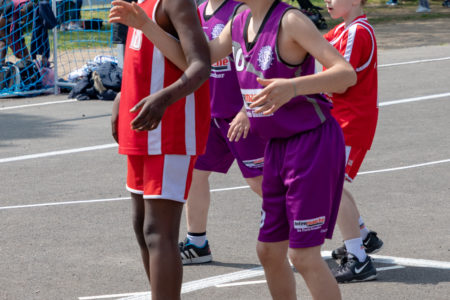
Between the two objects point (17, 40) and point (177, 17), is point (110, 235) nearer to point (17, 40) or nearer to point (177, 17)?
point (177, 17)

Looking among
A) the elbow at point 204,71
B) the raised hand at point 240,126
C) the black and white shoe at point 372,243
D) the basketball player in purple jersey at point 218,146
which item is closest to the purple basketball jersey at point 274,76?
the elbow at point 204,71

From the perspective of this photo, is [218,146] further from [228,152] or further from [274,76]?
[274,76]

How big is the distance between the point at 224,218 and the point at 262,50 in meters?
3.18

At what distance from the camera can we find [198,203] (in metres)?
5.87

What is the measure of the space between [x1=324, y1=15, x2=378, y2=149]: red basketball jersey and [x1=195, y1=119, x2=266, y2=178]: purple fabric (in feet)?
1.80

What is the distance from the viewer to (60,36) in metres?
16.8

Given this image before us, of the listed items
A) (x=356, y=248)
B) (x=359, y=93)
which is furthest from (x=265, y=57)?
(x=356, y=248)

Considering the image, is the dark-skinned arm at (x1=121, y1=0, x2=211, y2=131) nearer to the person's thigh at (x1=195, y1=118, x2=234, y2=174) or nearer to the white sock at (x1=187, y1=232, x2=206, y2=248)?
the person's thigh at (x1=195, y1=118, x2=234, y2=174)

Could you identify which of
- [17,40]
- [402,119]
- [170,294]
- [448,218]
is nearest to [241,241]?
[448,218]

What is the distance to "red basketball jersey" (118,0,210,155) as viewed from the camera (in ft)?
13.7

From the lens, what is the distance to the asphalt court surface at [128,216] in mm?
5418

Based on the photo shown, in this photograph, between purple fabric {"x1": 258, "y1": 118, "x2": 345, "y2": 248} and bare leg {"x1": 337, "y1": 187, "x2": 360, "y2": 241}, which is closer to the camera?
purple fabric {"x1": 258, "y1": 118, "x2": 345, "y2": 248}

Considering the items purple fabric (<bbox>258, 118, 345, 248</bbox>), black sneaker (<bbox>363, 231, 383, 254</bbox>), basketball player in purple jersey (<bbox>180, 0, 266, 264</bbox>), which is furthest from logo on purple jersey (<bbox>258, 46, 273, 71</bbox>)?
black sneaker (<bbox>363, 231, 383, 254</bbox>)

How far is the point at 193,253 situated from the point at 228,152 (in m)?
0.72
